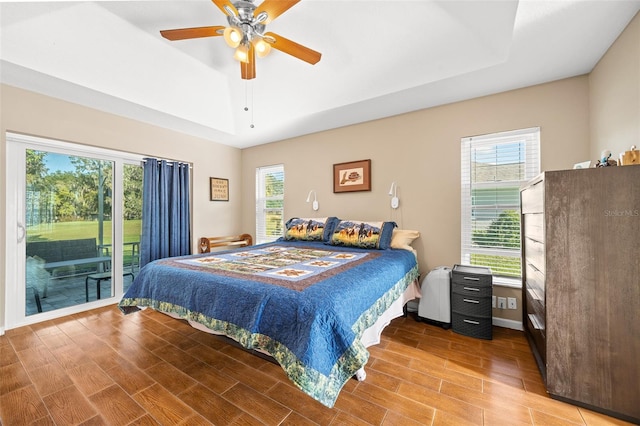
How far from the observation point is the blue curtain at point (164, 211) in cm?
349

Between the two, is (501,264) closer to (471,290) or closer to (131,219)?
(471,290)

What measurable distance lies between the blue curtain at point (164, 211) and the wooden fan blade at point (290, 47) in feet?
8.51

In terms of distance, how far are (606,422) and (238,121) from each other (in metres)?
4.34

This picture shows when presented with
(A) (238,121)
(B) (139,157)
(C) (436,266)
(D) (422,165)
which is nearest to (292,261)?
(C) (436,266)

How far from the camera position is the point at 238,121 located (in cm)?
370

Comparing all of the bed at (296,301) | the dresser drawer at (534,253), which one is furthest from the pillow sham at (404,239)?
the dresser drawer at (534,253)

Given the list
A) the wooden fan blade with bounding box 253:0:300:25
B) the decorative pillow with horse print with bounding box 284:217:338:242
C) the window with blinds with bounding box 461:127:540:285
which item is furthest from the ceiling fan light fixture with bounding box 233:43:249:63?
the window with blinds with bounding box 461:127:540:285

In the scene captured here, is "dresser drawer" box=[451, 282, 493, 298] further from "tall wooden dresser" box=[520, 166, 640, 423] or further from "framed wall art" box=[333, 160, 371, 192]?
"framed wall art" box=[333, 160, 371, 192]

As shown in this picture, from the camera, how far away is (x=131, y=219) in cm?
347

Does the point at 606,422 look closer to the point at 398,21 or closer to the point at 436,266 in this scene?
the point at 436,266

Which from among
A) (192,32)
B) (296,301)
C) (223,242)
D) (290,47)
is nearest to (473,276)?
(296,301)

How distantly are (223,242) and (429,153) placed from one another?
3.47 metres

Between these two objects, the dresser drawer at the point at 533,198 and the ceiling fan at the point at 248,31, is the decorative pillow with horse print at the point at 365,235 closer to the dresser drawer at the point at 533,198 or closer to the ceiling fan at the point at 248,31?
the dresser drawer at the point at 533,198

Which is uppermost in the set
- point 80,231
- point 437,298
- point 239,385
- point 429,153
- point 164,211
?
point 429,153
